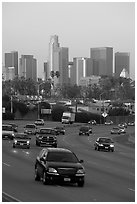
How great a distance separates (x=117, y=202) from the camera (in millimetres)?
18516

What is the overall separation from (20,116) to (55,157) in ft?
404

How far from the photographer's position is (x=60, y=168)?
71.4 ft

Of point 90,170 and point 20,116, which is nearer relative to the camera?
point 90,170

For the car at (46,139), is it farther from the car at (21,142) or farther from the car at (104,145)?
the car at (104,145)

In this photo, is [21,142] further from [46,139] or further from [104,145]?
[104,145]

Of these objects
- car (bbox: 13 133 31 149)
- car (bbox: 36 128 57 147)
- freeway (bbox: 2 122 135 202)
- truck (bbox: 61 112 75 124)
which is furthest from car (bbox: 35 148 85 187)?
truck (bbox: 61 112 75 124)

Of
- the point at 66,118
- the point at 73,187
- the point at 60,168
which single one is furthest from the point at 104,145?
the point at 66,118

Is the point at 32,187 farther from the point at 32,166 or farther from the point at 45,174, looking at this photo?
the point at 32,166

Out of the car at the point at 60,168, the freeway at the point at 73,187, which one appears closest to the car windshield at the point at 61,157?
the car at the point at 60,168

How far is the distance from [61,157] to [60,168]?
1.09 metres

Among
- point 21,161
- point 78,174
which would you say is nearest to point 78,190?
point 78,174

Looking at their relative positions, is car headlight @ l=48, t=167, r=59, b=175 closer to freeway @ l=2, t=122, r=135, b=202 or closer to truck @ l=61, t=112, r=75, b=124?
freeway @ l=2, t=122, r=135, b=202

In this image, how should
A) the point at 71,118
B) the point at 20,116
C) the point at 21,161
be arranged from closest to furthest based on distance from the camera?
the point at 21,161 < the point at 71,118 < the point at 20,116

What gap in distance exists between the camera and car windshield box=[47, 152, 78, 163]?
22533 millimetres
